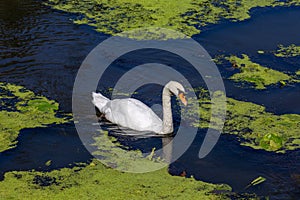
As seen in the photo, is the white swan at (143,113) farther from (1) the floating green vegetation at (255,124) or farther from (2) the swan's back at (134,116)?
(1) the floating green vegetation at (255,124)

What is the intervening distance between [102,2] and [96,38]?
53.5 inches

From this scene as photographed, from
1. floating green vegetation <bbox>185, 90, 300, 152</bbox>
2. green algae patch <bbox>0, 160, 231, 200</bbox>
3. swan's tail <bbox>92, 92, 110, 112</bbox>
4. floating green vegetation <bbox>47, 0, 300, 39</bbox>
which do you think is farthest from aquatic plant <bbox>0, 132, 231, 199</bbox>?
floating green vegetation <bbox>47, 0, 300, 39</bbox>

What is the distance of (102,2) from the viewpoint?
380 inches

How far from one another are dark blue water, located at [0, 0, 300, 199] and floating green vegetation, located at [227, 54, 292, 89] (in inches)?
6.0

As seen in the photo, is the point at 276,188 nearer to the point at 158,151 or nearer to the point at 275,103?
the point at 158,151

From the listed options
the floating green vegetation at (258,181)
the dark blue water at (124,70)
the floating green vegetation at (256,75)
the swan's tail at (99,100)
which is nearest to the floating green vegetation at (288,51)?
the dark blue water at (124,70)

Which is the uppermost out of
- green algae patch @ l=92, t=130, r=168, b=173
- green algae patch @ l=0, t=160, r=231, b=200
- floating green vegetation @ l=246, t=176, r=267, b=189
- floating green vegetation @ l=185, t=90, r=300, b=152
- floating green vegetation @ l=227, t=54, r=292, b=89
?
floating green vegetation @ l=227, t=54, r=292, b=89

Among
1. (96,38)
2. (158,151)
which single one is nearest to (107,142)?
(158,151)

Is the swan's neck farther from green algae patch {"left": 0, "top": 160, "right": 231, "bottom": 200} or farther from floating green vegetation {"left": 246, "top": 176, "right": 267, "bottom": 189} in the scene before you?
floating green vegetation {"left": 246, "top": 176, "right": 267, "bottom": 189}

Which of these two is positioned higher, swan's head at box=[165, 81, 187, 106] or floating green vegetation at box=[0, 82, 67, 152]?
swan's head at box=[165, 81, 187, 106]

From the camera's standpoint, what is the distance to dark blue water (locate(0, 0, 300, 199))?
18.7 ft

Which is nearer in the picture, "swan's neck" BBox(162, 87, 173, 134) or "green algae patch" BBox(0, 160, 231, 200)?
"green algae patch" BBox(0, 160, 231, 200)

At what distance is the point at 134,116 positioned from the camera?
6.41 m

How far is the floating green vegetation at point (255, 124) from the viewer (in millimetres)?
6086
